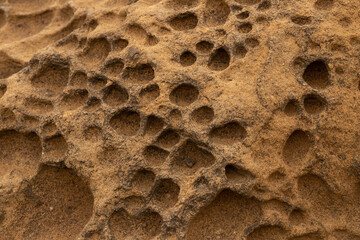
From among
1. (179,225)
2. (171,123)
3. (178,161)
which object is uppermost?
(171,123)

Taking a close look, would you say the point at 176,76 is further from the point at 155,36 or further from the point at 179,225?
the point at 179,225

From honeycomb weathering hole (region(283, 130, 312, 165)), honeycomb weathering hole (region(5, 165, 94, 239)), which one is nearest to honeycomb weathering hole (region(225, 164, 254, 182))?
honeycomb weathering hole (region(283, 130, 312, 165))

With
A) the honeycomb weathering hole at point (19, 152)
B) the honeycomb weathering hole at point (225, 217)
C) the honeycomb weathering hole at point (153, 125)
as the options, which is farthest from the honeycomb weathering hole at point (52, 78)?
the honeycomb weathering hole at point (225, 217)

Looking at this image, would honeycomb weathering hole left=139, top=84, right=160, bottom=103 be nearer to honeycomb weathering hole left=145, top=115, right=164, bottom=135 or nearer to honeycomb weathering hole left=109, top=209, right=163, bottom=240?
honeycomb weathering hole left=145, top=115, right=164, bottom=135

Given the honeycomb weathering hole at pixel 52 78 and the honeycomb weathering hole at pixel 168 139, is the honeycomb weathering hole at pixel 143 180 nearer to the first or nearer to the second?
the honeycomb weathering hole at pixel 168 139

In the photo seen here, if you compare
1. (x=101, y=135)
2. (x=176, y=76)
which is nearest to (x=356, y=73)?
(x=176, y=76)

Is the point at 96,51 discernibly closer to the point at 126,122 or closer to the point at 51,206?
the point at 126,122

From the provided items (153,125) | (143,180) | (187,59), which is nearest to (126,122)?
(153,125)
